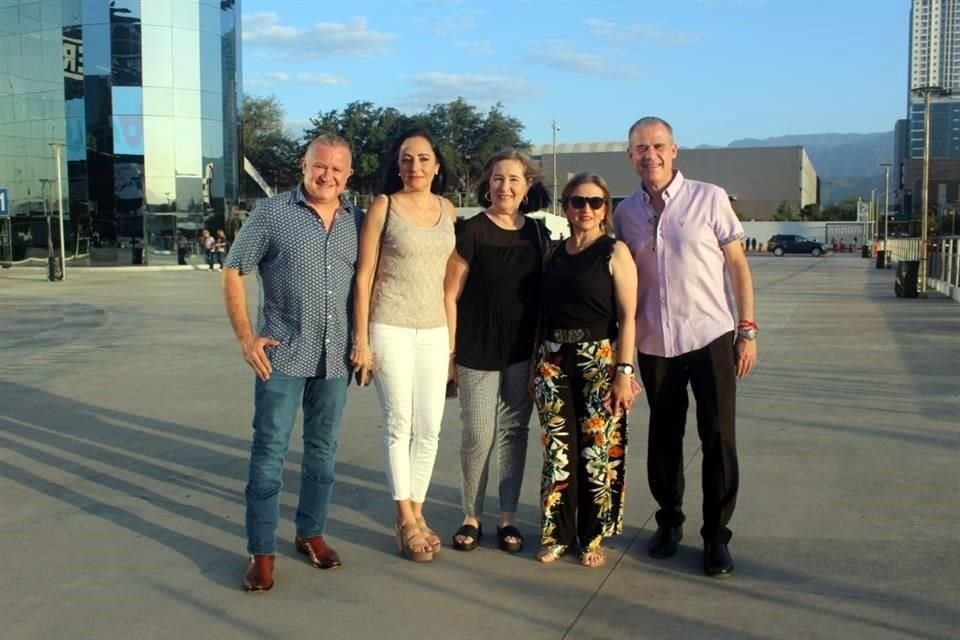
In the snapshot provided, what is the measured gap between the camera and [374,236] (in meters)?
4.16

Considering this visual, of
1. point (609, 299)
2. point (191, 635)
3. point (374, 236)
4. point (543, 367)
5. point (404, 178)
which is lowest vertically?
point (191, 635)

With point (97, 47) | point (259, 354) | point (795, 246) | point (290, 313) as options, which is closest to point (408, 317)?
point (290, 313)

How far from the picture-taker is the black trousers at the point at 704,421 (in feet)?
13.6

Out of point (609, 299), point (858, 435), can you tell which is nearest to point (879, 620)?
point (609, 299)

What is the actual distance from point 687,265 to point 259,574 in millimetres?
2275

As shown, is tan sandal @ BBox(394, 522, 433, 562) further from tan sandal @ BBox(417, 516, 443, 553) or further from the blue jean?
the blue jean

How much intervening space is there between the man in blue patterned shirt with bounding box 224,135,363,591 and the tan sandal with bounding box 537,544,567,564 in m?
0.92

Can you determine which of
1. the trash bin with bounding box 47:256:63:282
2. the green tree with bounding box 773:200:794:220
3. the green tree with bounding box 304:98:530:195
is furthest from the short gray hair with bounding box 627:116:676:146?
the green tree with bounding box 773:200:794:220

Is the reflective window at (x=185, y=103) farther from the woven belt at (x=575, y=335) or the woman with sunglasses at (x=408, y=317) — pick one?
the woven belt at (x=575, y=335)

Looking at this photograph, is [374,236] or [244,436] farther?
[244,436]

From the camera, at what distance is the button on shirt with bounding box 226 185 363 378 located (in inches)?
157

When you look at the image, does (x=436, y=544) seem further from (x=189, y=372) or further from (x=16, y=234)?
(x=16, y=234)

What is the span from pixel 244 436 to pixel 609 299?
12.0 feet

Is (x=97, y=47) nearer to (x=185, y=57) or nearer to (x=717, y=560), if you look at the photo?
(x=185, y=57)
